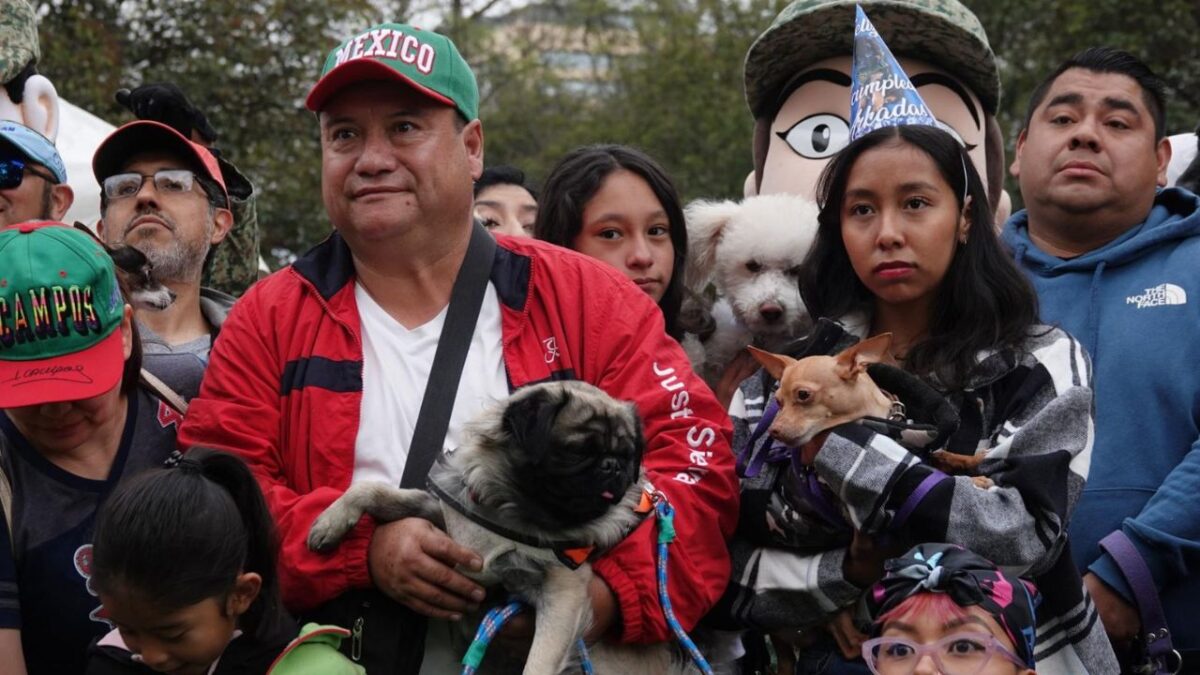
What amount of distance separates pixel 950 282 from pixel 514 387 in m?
1.34

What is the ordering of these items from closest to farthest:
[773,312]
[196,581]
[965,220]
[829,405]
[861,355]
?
[196,581] < [829,405] < [861,355] < [965,220] < [773,312]

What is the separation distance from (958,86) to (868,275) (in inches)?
79.6

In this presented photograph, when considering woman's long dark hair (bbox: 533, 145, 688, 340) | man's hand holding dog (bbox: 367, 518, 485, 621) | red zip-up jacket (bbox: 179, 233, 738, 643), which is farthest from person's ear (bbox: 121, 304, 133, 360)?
woman's long dark hair (bbox: 533, 145, 688, 340)

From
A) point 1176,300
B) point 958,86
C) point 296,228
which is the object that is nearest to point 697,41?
point 296,228

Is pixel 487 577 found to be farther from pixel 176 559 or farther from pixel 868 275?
pixel 868 275

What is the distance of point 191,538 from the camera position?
3424 mm

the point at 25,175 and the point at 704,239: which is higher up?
the point at 25,175

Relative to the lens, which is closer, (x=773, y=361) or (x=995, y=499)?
(x=995, y=499)

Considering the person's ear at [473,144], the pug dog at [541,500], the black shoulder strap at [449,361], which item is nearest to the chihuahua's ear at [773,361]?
the pug dog at [541,500]

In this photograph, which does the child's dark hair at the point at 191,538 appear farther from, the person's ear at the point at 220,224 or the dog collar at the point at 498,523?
the person's ear at the point at 220,224

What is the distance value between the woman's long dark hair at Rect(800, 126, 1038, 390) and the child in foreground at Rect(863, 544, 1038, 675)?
705 mm

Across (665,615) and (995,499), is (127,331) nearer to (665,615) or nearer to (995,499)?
(665,615)

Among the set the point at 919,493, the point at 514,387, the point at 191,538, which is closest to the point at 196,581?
the point at 191,538

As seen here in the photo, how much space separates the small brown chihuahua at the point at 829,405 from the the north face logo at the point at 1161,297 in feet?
4.07
